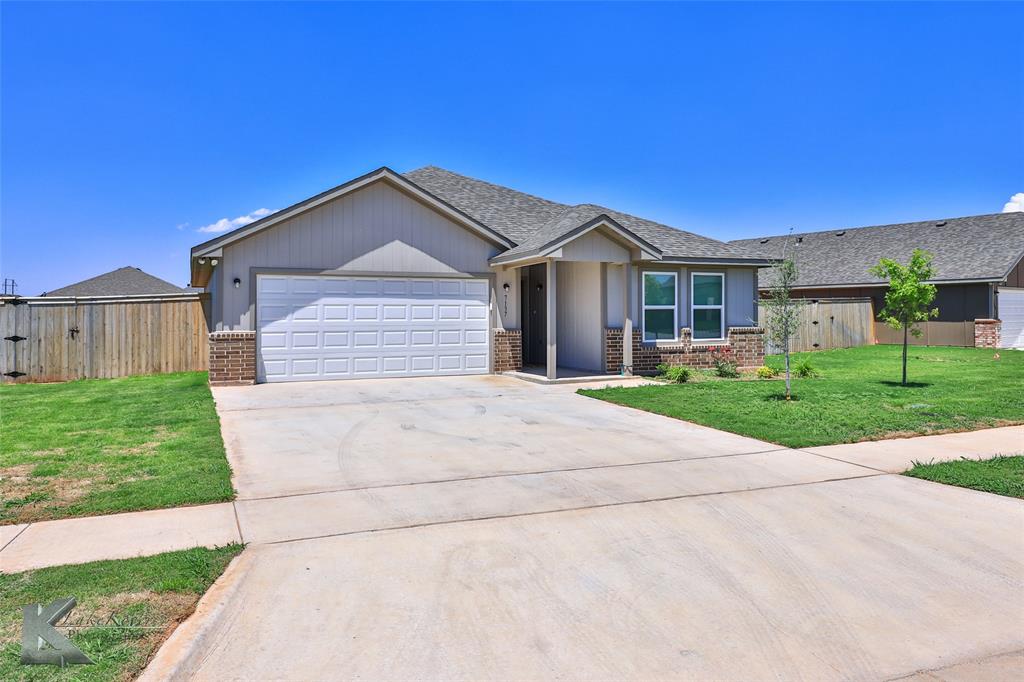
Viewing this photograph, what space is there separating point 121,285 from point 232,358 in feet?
86.2

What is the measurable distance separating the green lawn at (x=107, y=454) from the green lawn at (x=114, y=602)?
4.86 ft

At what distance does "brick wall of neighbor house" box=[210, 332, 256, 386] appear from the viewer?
573 inches

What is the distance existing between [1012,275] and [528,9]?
24604mm

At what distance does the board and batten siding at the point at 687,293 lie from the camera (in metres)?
16.5

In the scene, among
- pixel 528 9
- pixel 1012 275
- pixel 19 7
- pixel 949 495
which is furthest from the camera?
pixel 1012 275

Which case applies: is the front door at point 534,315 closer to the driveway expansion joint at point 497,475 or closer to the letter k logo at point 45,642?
the driveway expansion joint at point 497,475

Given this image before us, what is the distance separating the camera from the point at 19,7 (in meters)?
11.1

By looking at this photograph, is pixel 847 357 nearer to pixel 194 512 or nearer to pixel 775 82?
pixel 775 82

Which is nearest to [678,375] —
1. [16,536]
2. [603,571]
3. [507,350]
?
[507,350]

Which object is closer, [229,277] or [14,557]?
[14,557]

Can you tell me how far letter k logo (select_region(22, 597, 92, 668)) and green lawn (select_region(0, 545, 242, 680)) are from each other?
0.04 metres

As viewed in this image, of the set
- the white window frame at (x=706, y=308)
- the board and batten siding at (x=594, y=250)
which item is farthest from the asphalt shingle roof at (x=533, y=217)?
the white window frame at (x=706, y=308)

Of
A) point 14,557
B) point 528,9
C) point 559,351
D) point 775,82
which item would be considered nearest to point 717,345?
point 559,351

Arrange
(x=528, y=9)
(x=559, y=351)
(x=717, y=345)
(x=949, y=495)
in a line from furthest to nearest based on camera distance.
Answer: (x=559, y=351) → (x=717, y=345) → (x=528, y=9) → (x=949, y=495)
